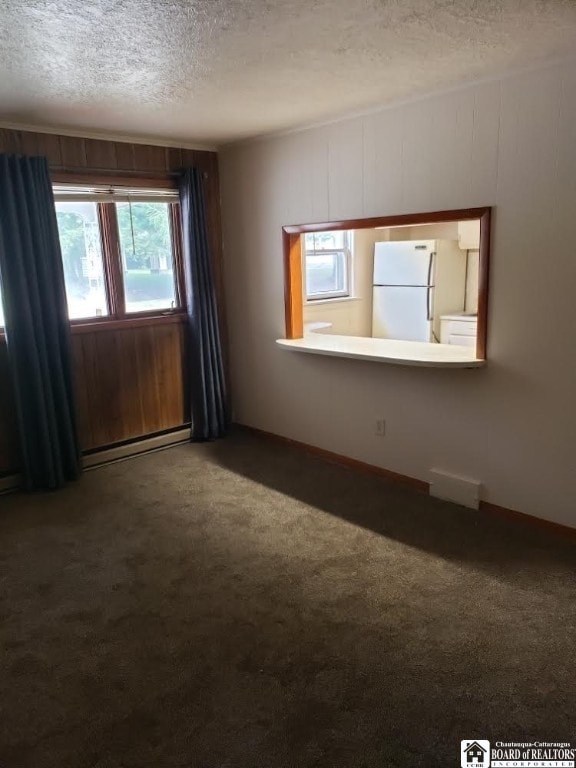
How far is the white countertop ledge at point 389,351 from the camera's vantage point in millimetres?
3295

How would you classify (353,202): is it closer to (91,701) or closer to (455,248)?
(455,248)

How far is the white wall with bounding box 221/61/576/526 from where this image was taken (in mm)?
2877

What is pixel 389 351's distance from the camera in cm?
374

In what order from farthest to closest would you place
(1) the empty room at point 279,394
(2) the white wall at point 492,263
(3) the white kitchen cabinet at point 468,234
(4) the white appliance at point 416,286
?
(4) the white appliance at point 416,286, (3) the white kitchen cabinet at point 468,234, (2) the white wall at point 492,263, (1) the empty room at point 279,394

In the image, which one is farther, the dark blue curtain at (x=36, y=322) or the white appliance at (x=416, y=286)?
the white appliance at (x=416, y=286)

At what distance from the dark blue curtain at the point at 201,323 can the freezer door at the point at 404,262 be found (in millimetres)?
1816

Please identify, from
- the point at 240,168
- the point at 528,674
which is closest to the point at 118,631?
the point at 528,674

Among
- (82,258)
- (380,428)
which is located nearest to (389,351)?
(380,428)

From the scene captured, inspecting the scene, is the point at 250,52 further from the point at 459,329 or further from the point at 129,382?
the point at 459,329

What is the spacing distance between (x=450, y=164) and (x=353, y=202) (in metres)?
0.75

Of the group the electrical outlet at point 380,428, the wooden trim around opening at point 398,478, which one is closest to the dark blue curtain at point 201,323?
the wooden trim around opening at point 398,478
